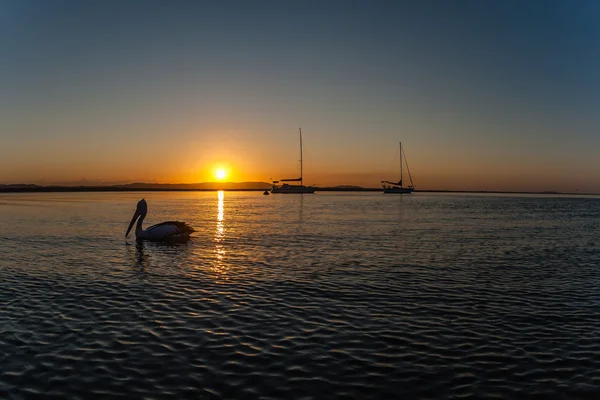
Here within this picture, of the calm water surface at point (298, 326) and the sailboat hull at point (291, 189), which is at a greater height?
the sailboat hull at point (291, 189)

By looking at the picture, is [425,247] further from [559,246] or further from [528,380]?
[528,380]

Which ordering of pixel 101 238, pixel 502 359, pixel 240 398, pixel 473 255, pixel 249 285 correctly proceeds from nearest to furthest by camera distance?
pixel 240 398 → pixel 502 359 → pixel 249 285 → pixel 473 255 → pixel 101 238

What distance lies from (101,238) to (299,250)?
552 inches

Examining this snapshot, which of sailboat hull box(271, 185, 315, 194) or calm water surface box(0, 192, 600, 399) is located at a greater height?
sailboat hull box(271, 185, 315, 194)

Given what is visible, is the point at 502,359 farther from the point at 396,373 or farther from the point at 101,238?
the point at 101,238

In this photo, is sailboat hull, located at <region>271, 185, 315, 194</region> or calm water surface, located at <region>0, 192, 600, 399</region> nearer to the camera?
calm water surface, located at <region>0, 192, 600, 399</region>

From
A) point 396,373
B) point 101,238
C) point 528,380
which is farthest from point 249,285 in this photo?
point 101,238

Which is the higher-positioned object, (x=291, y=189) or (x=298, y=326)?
(x=291, y=189)

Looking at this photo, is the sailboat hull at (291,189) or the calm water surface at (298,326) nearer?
the calm water surface at (298,326)

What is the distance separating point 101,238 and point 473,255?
22.8m

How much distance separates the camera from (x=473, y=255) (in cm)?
2358

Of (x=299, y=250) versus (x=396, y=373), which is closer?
(x=396, y=373)

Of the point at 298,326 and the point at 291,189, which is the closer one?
the point at 298,326

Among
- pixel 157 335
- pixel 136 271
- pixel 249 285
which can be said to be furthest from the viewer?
pixel 136 271
